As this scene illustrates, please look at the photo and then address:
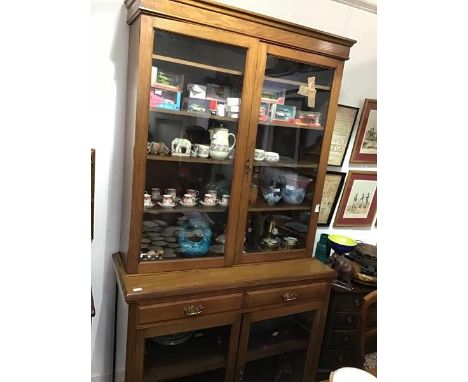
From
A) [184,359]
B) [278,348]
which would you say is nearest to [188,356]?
[184,359]

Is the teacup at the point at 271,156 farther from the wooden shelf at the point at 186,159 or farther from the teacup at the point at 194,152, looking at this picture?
the teacup at the point at 194,152

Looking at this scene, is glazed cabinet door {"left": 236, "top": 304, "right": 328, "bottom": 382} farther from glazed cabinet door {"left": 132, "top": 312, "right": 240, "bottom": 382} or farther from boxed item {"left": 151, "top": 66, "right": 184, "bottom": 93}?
boxed item {"left": 151, "top": 66, "right": 184, "bottom": 93}

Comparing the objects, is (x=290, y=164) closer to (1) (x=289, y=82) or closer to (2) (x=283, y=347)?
(1) (x=289, y=82)

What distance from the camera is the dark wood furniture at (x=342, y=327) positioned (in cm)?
193

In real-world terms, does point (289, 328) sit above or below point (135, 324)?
below

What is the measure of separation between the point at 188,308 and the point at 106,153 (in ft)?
2.76

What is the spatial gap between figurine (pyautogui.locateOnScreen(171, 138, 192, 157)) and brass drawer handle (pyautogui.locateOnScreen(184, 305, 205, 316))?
2.29ft

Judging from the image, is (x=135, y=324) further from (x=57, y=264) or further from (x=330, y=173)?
(x=330, y=173)

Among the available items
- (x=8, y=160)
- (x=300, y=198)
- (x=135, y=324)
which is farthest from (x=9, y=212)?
(x=300, y=198)

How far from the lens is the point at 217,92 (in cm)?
157

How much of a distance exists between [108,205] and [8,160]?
1.40 m

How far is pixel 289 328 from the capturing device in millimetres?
1827

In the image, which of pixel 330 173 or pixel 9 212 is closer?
pixel 9 212

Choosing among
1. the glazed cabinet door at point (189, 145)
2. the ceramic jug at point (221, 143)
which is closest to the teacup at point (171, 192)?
the glazed cabinet door at point (189, 145)
